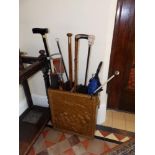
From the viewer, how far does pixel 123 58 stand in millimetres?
1881

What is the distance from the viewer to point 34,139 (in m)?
1.59

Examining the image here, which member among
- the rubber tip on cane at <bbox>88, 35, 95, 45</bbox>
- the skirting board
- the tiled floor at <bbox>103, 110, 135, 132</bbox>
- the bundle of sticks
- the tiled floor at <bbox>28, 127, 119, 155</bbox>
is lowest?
the tiled floor at <bbox>28, 127, 119, 155</bbox>

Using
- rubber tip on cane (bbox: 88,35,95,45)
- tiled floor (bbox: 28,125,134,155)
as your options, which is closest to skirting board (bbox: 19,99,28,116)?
tiled floor (bbox: 28,125,134,155)

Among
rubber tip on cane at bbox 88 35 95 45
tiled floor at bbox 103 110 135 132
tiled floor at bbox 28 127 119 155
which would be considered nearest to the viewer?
rubber tip on cane at bbox 88 35 95 45

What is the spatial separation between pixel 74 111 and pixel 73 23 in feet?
2.68

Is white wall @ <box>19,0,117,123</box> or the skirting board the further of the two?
the skirting board

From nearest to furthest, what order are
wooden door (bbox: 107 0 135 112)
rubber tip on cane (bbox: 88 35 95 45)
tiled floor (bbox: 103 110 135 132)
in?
rubber tip on cane (bbox: 88 35 95 45), wooden door (bbox: 107 0 135 112), tiled floor (bbox: 103 110 135 132)

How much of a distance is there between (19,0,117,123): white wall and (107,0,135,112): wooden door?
0.78 feet

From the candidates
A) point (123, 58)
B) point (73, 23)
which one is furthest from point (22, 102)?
point (123, 58)

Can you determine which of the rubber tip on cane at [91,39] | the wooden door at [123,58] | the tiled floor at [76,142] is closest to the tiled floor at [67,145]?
the tiled floor at [76,142]

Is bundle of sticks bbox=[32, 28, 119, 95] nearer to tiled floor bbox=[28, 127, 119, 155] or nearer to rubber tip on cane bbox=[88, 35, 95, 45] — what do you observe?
rubber tip on cane bbox=[88, 35, 95, 45]

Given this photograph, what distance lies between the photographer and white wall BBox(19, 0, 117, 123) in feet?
4.87
